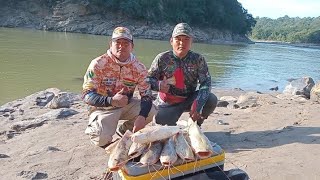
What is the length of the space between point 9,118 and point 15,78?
639 cm

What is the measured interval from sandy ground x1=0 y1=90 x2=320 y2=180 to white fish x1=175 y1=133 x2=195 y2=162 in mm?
977

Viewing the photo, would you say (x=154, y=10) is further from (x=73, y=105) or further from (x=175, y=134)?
(x=175, y=134)

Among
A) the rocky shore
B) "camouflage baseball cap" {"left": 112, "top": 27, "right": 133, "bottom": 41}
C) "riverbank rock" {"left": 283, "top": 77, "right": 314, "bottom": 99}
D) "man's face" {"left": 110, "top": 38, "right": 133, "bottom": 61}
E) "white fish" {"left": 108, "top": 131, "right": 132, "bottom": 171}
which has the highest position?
"camouflage baseball cap" {"left": 112, "top": 27, "right": 133, "bottom": 41}

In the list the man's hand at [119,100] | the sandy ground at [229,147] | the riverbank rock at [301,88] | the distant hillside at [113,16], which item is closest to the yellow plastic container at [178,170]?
the sandy ground at [229,147]

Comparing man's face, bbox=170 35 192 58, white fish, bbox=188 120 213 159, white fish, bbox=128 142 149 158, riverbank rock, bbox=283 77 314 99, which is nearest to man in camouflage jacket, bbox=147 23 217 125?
man's face, bbox=170 35 192 58

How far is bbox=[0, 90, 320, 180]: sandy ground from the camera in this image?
13.2 feet

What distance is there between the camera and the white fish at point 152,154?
2.77 metres

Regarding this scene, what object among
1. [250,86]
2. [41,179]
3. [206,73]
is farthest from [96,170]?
[250,86]

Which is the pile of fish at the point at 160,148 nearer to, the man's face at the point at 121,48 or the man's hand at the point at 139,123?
the man's hand at the point at 139,123

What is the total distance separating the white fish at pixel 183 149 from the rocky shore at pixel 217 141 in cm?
99

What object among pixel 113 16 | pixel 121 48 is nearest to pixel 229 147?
pixel 121 48

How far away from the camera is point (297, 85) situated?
11.8m

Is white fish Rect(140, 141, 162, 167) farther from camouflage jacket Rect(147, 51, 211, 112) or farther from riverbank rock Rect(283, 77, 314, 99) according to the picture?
riverbank rock Rect(283, 77, 314, 99)

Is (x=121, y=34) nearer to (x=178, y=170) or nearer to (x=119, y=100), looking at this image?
(x=119, y=100)
